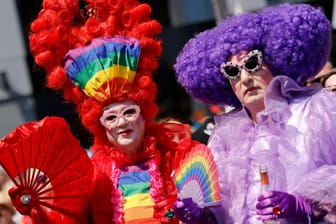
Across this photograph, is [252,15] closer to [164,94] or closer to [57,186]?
[57,186]

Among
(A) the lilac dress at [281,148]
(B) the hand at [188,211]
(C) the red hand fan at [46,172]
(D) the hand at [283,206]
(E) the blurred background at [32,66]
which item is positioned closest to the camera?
(D) the hand at [283,206]

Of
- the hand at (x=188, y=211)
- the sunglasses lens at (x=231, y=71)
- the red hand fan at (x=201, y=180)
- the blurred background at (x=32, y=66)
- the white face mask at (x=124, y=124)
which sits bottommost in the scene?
the blurred background at (x=32, y=66)

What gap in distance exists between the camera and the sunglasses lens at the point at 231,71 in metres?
3.44

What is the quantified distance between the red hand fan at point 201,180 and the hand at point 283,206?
27 cm

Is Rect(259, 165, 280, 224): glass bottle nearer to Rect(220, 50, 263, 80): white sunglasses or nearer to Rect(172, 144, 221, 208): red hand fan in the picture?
Rect(172, 144, 221, 208): red hand fan

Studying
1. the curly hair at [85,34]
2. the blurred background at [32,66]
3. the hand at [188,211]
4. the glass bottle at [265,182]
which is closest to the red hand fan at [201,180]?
the hand at [188,211]

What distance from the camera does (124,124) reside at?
3.63 m

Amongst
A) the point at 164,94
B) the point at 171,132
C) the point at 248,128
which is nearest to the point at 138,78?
the point at 171,132

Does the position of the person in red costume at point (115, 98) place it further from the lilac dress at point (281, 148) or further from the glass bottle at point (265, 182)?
the glass bottle at point (265, 182)

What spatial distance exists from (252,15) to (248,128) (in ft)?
1.45

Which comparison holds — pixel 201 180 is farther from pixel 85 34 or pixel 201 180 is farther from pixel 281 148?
pixel 85 34

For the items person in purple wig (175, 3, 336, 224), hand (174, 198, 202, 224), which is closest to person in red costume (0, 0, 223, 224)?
hand (174, 198, 202, 224)

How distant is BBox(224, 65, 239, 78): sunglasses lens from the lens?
135 inches

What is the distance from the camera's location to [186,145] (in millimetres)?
3686
